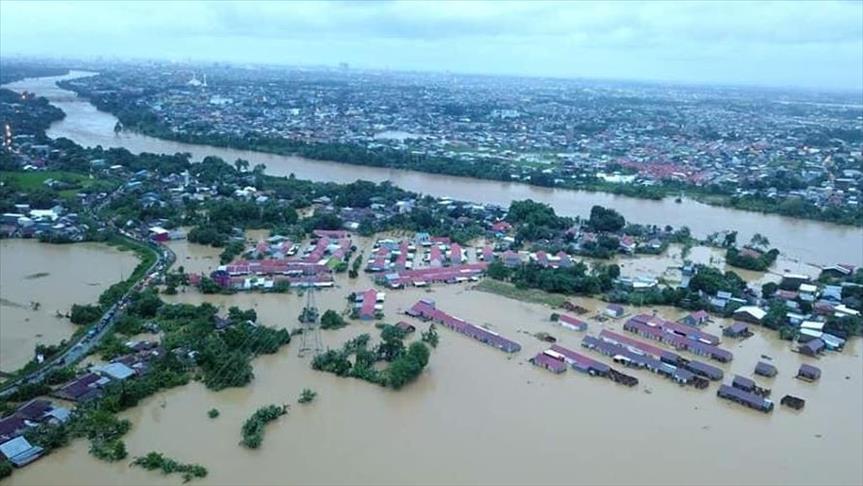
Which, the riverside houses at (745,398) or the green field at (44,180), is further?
the green field at (44,180)

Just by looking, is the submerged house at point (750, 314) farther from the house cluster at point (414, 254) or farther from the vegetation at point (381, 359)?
the vegetation at point (381, 359)

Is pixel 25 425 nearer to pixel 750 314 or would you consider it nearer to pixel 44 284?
pixel 44 284

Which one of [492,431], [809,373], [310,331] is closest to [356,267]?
[310,331]

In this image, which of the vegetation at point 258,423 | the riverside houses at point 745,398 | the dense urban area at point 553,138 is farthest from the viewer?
the dense urban area at point 553,138

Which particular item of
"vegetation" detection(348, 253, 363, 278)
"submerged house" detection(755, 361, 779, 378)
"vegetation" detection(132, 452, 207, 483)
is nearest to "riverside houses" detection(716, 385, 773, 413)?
"submerged house" detection(755, 361, 779, 378)

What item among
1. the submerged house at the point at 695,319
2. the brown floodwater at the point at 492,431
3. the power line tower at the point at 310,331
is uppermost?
the submerged house at the point at 695,319

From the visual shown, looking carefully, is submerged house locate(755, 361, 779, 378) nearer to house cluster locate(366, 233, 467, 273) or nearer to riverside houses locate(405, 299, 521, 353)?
riverside houses locate(405, 299, 521, 353)

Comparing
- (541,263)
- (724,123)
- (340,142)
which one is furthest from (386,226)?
(724,123)

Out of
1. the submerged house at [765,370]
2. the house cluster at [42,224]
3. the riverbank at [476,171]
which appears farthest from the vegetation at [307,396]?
the riverbank at [476,171]
